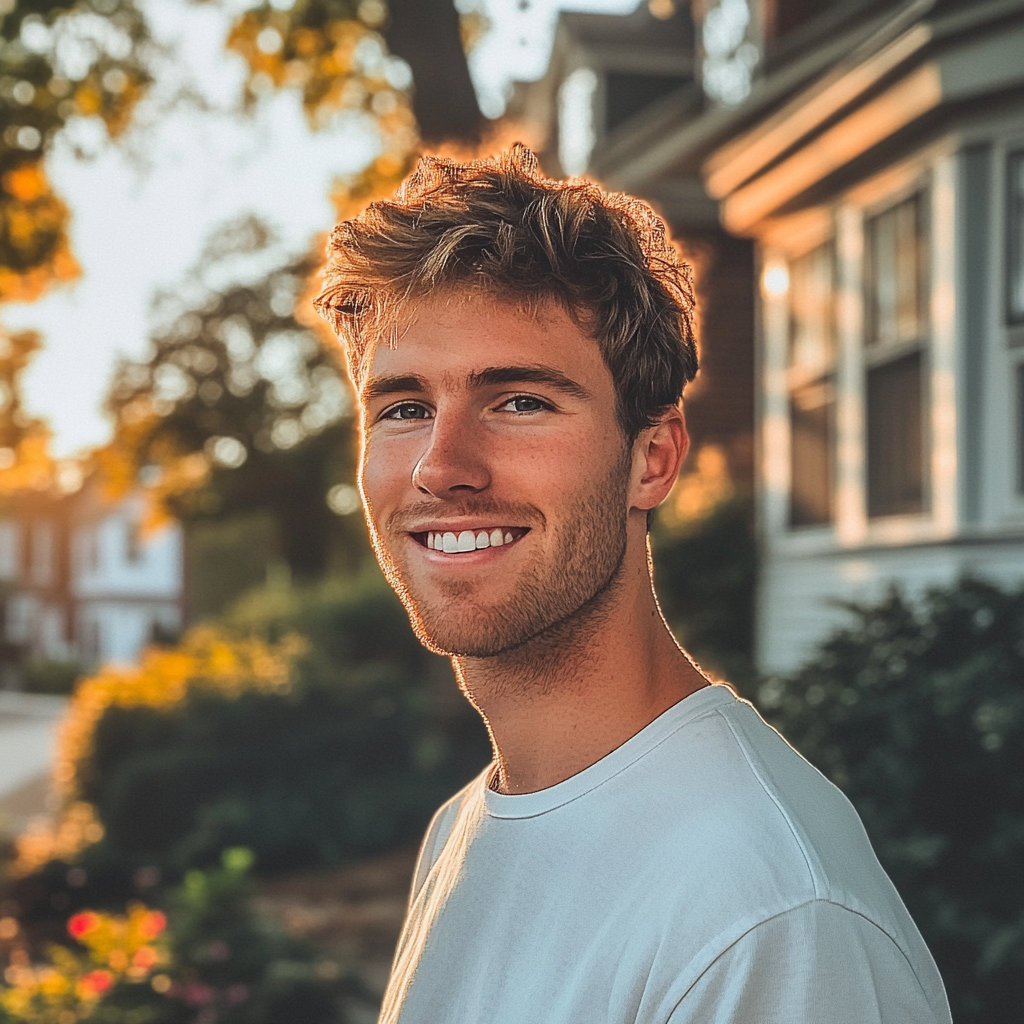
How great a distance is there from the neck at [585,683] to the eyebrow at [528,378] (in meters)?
0.25

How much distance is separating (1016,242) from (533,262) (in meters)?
5.82

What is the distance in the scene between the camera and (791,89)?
33.6ft

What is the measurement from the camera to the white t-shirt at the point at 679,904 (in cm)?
114

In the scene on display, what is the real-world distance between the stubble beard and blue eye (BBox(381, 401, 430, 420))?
6.5 inches

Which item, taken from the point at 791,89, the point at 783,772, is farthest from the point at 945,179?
the point at 783,772


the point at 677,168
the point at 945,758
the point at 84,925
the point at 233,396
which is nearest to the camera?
the point at 945,758

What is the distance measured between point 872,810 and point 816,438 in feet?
14.9

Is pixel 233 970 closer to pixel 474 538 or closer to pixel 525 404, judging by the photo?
pixel 474 538

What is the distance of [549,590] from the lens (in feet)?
5.20

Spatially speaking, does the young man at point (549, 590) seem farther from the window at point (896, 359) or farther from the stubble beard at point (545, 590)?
the window at point (896, 359)

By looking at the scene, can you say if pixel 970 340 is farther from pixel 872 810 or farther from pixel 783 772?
pixel 783 772

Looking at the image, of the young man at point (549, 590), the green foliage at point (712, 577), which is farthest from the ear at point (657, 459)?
the green foliage at point (712, 577)

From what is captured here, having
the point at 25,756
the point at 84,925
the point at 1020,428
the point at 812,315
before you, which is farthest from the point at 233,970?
the point at 25,756

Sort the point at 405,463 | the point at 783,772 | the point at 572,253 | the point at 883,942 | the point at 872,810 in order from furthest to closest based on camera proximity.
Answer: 1. the point at 872,810
2. the point at 405,463
3. the point at 572,253
4. the point at 783,772
5. the point at 883,942
